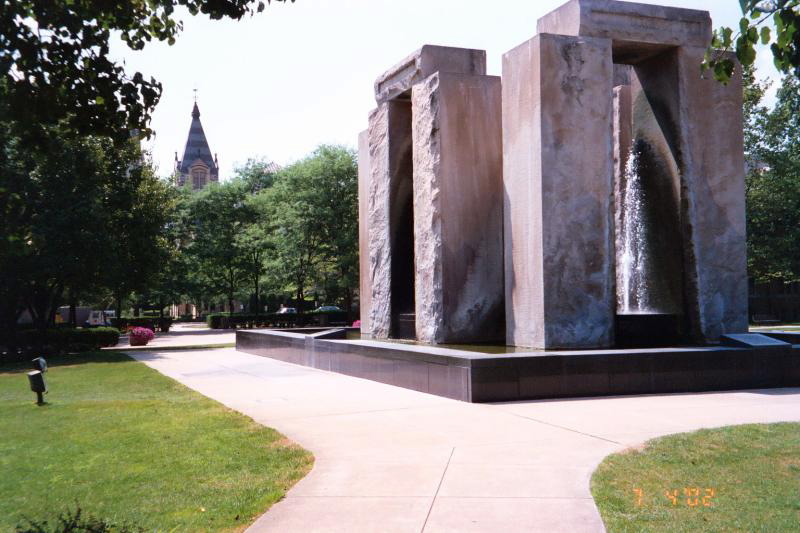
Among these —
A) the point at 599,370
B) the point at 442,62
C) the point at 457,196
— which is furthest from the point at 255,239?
the point at 599,370

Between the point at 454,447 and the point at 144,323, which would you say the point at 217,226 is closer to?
the point at 144,323

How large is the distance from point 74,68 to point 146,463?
3803 millimetres

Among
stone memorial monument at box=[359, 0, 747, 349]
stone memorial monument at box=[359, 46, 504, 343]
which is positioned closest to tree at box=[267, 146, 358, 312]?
stone memorial monument at box=[359, 0, 747, 349]

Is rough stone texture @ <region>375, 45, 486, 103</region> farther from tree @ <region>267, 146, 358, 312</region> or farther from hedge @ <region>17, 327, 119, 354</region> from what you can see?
tree @ <region>267, 146, 358, 312</region>

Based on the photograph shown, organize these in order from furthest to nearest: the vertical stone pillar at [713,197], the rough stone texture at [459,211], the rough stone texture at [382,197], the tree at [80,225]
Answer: the tree at [80,225] < the rough stone texture at [382,197] < the rough stone texture at [459,211] < the vertical stone pillar at [713,197]

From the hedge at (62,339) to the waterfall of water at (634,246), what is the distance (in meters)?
21.3

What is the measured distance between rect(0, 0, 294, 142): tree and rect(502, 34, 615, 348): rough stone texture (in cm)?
767

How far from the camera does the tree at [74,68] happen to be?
442 cm

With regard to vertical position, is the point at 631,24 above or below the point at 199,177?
below

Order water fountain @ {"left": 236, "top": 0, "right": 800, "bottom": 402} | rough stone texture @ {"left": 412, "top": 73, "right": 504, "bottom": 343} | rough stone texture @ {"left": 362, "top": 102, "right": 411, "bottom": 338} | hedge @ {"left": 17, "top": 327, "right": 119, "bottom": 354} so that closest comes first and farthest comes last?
water fountain @ {"left": 236, "top": 0, "right": 800, "bottom": 402} → rough stone texture @ {"left": 412, "top": 73, "right": 504, "bottom": 343} → rough stone texture @ {"left": 362, "top": 102, "right": 411, "bottom": 338} → hedge @ {"left": 17, "top": 327, "right": 119, "bottom": 354}

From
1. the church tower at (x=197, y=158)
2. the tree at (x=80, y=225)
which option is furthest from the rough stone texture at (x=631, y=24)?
the church tower at (x=197, y=158)

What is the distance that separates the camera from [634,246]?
14.4m

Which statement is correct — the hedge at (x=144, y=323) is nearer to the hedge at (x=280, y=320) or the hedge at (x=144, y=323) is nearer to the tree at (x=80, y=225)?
the hedge at (x=280, y=320)

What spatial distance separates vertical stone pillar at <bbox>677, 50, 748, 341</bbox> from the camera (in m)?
12.9
